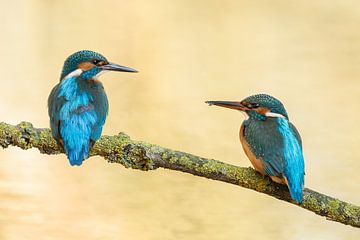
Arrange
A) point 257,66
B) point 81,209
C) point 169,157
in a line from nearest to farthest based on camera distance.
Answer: point 169,157
point 81,209
point 257,66

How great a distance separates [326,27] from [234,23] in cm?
98

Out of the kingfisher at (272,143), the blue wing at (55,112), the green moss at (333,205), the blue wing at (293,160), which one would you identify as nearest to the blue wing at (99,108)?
the blue wing at (55,112)

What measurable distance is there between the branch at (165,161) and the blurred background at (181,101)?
6.79 ft

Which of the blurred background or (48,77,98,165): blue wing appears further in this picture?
the blurred background

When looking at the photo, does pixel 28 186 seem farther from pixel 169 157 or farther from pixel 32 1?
pixel 32 1

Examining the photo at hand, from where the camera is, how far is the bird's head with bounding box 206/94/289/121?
146 inches

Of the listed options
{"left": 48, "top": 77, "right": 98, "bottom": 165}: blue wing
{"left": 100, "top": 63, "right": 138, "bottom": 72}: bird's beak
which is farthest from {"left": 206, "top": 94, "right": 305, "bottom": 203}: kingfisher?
{"left": 48, "top": 77, "right": 98, "bottom": 165}: blue wing

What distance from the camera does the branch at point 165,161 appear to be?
333 cm

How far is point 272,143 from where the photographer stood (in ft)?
11.6

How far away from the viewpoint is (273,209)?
19.5 feet

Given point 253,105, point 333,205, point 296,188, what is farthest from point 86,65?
point 333,205

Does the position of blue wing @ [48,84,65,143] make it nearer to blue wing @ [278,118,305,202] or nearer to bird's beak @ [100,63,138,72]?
bird's beak @ [100,63,138,72]

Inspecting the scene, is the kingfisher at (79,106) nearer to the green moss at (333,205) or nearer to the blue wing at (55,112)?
the blue wing at (55,112)

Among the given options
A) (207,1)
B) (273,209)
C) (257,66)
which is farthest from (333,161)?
(207,1)
